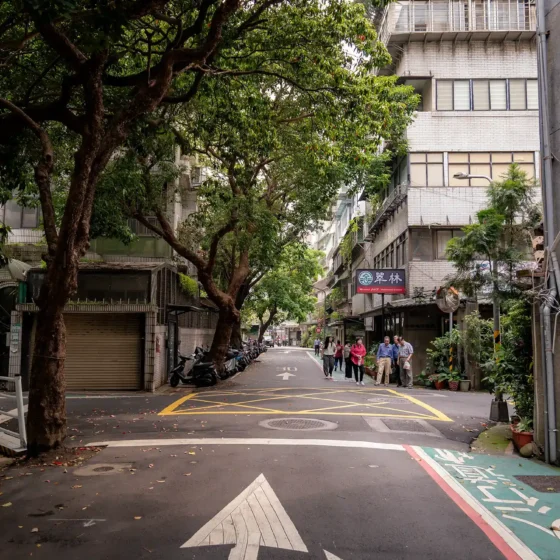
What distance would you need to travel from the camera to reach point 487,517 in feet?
17.9

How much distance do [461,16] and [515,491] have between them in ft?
76.1

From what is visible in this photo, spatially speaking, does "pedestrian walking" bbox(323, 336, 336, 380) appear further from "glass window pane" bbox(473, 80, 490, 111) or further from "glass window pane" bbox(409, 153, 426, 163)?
"glass window pane" bbox(473, 80, 490, 111)

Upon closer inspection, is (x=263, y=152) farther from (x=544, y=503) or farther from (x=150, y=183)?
(x=544, y=503)

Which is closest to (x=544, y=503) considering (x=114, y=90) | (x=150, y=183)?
(x=114, y=90)

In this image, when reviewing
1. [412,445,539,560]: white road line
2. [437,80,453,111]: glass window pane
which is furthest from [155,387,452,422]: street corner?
[437,80,453,111]: glass window pane

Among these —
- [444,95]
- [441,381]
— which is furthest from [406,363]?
[444,95]

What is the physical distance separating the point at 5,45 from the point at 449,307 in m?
13.6

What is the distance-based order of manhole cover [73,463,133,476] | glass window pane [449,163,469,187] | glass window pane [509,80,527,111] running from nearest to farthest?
manhole cover [73,463,133,476], glass window pane [449,163,469,187], glass window pane [509,80,527,111]

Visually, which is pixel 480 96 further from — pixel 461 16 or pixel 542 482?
pixel 542 482

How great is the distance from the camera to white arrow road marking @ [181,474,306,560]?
4.65 metres

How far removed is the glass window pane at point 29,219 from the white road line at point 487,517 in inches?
676

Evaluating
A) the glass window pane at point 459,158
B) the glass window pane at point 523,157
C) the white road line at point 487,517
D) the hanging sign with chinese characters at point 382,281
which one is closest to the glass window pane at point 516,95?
the glass window pane at point 523,157

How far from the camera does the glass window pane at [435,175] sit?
76.0ft

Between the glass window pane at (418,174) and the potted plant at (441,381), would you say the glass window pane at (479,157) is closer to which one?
the glass window pane at (418,174)
